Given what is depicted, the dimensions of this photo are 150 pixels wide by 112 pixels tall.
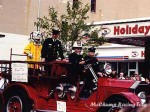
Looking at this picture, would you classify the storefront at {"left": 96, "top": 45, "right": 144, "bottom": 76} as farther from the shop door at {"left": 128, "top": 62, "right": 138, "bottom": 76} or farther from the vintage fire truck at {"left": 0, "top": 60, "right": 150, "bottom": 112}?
the vintage fire truck at {"left": 0, "top": 60, "right": 150, "bottom": 112}

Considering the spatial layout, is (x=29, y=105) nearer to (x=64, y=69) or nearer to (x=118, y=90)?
(x=64, y=69)

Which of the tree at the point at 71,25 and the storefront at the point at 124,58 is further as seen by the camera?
the storefront at the point at 124,58

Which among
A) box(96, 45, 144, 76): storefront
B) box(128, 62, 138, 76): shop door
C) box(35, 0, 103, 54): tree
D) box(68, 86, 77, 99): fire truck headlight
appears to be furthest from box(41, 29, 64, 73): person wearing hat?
box(128, 62, 138, 76): shop door

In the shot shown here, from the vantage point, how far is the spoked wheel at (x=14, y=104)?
31.3 feet

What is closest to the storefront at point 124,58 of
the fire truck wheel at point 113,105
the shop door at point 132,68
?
the shop door at point 132,68

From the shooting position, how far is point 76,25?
1673 centimetres

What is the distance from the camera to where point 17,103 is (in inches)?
381

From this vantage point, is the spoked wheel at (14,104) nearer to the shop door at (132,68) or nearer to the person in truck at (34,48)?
the person in truck at (34,48)

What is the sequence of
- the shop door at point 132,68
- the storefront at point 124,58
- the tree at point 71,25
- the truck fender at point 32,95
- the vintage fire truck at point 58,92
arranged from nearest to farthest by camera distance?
1. the vintage fire truck at point 58,92
2. the truck fender at point 32,95
3. the tree at point 71,25
4. the storefront at point 124,58
5. the shop door at point 132,68

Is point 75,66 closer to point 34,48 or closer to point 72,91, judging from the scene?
point 72,91

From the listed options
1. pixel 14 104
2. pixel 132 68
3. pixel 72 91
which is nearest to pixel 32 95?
pixel 14 104

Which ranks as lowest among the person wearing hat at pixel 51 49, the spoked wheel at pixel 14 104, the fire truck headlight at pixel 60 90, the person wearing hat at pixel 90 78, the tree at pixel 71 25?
the spoked wheel at pixel 14 104

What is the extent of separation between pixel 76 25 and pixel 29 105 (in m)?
7.72

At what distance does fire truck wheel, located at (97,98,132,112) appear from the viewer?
7.74 meters
